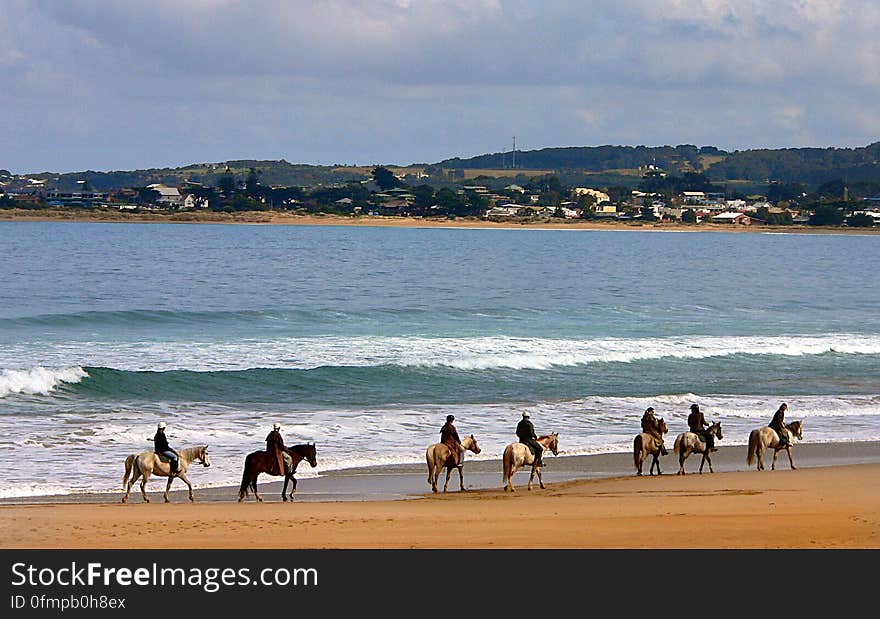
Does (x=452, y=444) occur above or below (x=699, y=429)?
above

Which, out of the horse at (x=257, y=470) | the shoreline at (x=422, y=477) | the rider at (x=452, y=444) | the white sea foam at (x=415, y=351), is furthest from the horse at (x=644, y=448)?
the white sea foam at (x=415, y=351)

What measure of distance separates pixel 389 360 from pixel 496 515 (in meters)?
19.1

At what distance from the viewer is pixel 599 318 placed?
160 ft

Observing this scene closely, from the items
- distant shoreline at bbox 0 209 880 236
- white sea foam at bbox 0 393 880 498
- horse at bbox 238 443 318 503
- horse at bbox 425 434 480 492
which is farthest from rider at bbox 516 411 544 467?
distant shoreline at bbox 0 209 880 236

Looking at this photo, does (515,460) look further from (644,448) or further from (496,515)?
(496,515)

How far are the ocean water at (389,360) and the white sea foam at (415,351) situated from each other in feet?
0.39

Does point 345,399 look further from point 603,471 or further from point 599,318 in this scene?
point 599,318

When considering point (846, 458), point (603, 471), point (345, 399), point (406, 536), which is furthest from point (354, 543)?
point (345, 399)

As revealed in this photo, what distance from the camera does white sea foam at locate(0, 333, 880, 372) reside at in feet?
108

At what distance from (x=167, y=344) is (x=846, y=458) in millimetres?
22310

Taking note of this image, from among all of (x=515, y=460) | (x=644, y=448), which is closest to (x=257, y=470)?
(x=515, y=460)

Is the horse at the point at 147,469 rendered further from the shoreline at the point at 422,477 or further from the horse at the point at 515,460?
the horse at the point at 515,460

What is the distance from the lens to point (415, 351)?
36.2 meters
